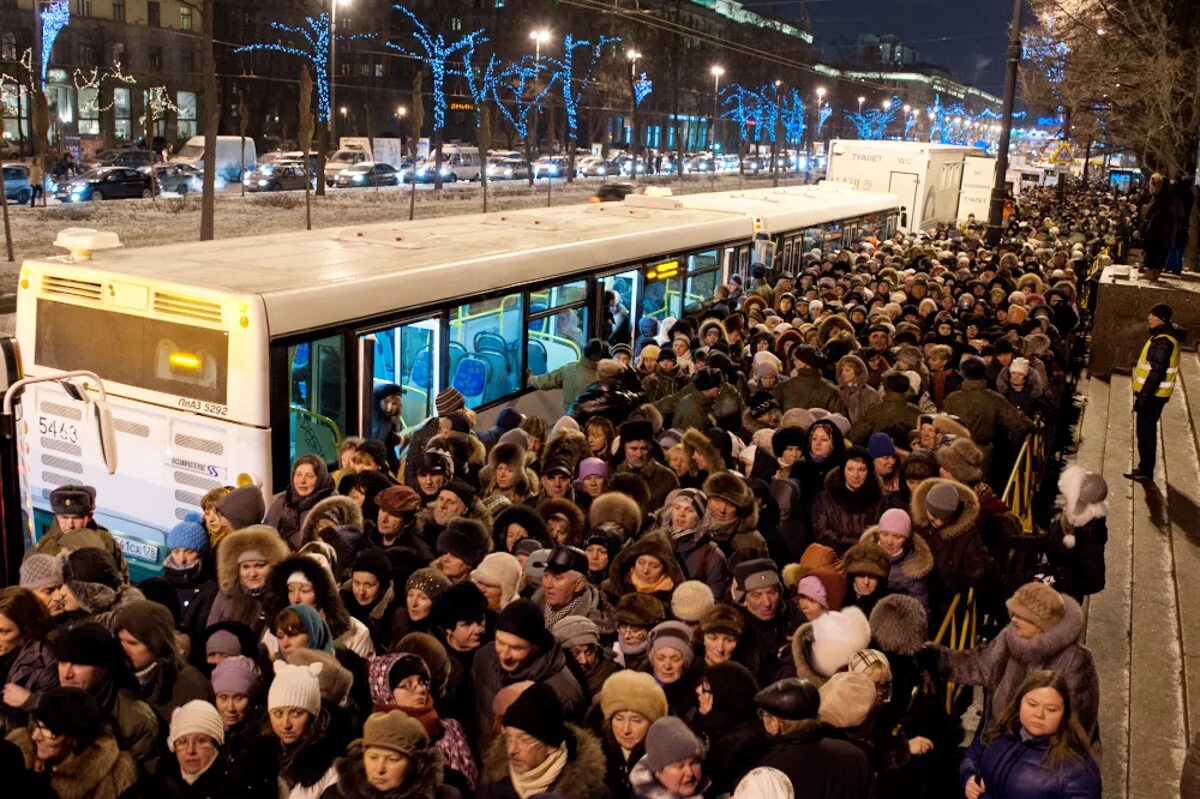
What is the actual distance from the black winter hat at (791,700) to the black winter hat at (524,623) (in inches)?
36.8

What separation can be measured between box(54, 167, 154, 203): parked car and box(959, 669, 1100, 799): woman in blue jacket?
121 ft

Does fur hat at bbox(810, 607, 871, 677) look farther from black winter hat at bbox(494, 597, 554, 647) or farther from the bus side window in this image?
the bus side window

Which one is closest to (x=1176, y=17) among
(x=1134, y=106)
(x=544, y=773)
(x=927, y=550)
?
(x=1134, y=106)

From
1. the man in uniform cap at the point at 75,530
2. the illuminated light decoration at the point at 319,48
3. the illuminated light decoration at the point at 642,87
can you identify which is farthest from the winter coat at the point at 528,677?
the illuminated light decoration at the point at 642,87

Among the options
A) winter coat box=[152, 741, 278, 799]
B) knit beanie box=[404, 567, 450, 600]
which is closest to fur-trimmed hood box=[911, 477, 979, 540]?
knit beanie box=[404, 567, 450, 600]

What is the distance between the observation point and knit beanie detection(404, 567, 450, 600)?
16.6ft

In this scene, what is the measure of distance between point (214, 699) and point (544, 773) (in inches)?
58.3

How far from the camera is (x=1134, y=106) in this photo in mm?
26875

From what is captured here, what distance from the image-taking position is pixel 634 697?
4.19 m

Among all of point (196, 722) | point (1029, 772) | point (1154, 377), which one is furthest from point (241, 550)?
point (1154, 377)

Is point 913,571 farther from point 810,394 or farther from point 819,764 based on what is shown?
point 810,394

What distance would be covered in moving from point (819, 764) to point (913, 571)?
2.22 m

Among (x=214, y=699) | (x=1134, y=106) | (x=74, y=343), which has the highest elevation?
(x=1134, y=106)

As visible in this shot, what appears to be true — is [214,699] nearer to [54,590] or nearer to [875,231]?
[54,590]
